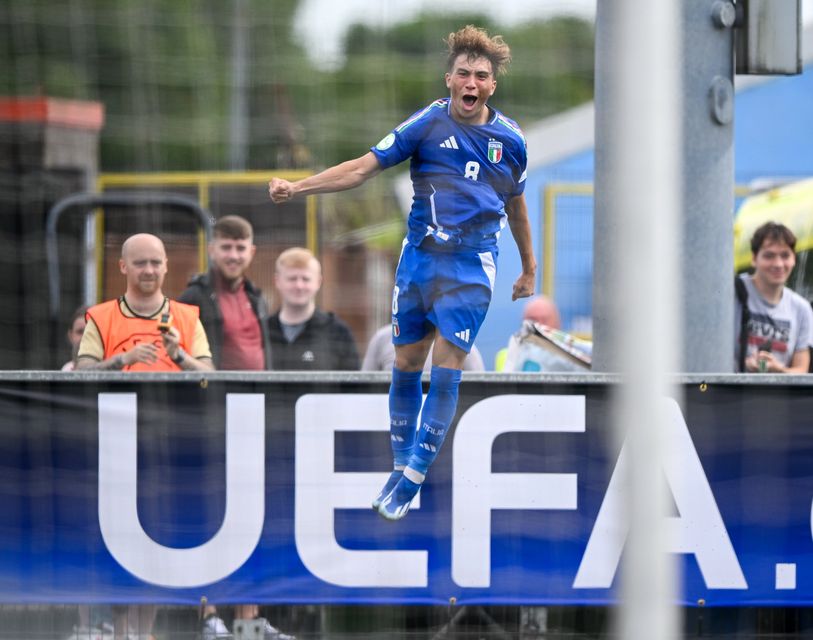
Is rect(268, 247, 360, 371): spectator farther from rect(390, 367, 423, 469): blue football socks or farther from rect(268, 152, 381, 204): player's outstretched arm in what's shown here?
rect(268, 152, 381, 204): player's outstretched arm

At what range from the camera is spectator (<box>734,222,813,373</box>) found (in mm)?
6000

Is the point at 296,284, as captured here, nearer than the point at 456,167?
No

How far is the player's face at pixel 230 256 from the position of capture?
5.62 meters

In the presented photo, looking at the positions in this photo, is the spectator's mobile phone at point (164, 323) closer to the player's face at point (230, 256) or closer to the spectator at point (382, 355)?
the player's face at point (230, 256)

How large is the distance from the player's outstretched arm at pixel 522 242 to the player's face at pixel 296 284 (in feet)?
6.22

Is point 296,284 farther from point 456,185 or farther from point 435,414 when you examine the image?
point 456,185

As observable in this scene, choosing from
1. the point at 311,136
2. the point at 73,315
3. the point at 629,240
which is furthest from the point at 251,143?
the point at 629,240

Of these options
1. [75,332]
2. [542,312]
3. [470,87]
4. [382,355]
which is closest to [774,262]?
[542,312]

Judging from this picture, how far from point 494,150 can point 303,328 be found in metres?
2.11

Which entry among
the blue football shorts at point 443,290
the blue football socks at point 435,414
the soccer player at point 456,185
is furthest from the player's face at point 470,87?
the blue football socks at point 435,414

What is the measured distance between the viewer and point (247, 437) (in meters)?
5.36

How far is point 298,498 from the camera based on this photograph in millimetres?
5379

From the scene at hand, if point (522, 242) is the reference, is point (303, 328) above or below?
below

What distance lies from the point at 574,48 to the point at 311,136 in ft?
3.55
